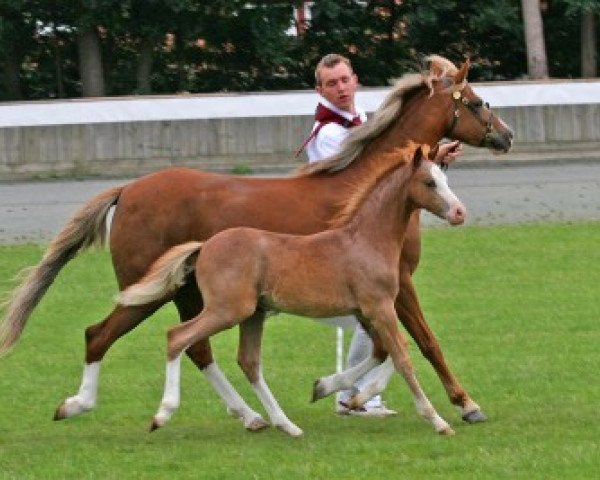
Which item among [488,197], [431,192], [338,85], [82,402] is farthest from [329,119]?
[488,197]

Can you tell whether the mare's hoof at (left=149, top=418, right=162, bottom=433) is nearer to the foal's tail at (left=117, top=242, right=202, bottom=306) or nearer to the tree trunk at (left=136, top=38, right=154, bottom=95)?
the foal's tail at (left=117, top=242, right=202, bottom=306)

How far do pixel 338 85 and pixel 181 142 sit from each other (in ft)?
64.6

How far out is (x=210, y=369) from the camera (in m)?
11.3

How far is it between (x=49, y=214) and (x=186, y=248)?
14.2 meters

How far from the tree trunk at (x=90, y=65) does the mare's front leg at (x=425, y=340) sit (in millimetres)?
24705

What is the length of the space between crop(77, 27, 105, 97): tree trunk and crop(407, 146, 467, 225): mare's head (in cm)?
2505

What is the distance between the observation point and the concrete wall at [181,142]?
30984mm

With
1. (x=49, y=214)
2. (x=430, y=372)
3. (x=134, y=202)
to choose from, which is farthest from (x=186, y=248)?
(x=49, y=214)

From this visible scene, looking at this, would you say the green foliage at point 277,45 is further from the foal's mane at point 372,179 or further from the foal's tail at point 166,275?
the foal's tail at point 166,275

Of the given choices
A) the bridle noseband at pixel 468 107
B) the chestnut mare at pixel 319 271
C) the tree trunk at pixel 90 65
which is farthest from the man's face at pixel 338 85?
the tree trunk at pixel 90 65

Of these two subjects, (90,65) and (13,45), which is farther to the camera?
(13,45)

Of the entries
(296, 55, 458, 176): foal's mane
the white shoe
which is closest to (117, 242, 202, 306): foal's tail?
(296, 55, 458, 176): foal's mane

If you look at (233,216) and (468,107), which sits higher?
(468,107)

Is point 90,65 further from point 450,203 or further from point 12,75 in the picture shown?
point 450,203
